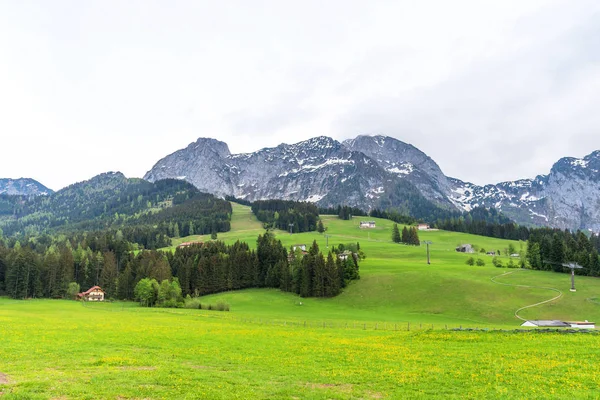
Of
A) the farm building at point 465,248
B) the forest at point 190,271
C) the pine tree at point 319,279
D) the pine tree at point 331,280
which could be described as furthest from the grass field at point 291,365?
the farm building at point 465,248

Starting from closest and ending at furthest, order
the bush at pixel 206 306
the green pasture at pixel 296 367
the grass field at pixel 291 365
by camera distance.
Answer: the green pasture at pixel 296 367
the grass field at pixel 291 365
the bush at pixel 206 306

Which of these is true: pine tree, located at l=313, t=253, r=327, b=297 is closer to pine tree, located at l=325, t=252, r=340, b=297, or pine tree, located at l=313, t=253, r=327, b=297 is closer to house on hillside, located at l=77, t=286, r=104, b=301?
pine tree, located at l=325, t=252, r=340, b=297

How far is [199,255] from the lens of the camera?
138875mm

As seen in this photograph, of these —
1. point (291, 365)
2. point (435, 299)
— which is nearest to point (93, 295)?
point (435, 299)

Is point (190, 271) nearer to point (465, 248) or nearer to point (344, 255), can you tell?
point (344, 255)

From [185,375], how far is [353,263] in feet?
320

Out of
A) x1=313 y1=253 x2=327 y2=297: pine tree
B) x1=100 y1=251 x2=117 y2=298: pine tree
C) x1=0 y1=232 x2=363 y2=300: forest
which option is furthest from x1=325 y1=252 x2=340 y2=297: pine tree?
x1=100 y1=251 x2=117 y2=298: pine tree

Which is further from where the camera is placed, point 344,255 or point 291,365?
point 344,255

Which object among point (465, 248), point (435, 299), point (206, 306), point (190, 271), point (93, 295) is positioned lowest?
point (93, 295)

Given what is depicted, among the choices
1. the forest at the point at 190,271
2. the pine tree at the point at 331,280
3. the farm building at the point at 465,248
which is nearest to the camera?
the pine tree at the point at 331,280

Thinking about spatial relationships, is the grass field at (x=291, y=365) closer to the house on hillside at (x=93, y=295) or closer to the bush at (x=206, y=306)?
the bush at (x=206, y=306)

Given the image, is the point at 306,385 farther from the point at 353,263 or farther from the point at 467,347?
the point at 353,263

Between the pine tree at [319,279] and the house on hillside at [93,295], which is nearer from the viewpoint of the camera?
the pine tree at [319,279]

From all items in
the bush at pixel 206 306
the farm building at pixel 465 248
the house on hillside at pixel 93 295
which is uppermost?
the farm building at pixel 465 248
